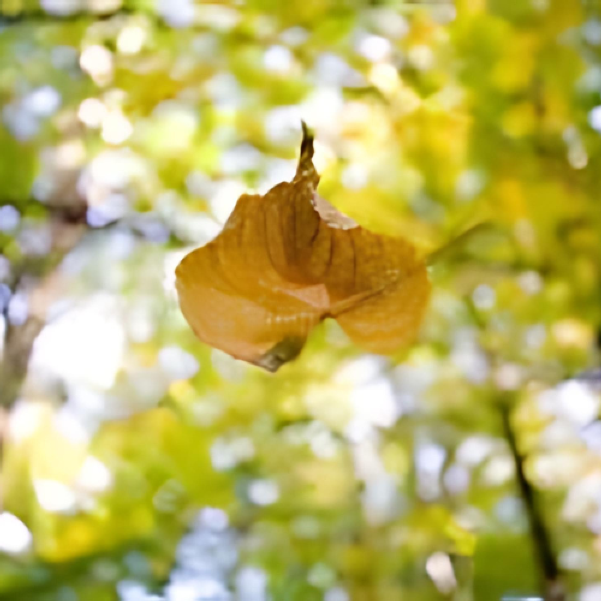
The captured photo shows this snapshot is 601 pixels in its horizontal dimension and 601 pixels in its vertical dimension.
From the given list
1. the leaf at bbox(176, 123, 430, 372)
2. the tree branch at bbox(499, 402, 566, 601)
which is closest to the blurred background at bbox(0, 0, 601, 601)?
the tree branch at bbox(499, 402, 566, 601)

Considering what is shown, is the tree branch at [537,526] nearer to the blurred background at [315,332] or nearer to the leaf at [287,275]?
the blurred background at [315,332]

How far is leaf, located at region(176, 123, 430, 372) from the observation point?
46 cm

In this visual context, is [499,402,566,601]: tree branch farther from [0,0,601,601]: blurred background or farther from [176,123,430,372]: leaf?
[176,123,430,372]: leaf

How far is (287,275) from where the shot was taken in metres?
0.47

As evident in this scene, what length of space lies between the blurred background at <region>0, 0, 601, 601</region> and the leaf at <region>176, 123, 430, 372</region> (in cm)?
40

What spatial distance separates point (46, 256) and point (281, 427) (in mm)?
477

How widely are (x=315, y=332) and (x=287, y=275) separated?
449 millimetres

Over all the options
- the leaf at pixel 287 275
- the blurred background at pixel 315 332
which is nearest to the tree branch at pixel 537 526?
the blurred background at pixel 315 332

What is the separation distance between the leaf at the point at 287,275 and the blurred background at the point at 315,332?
40 cm

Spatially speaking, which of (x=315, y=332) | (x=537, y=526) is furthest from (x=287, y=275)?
(x=537, y=526)

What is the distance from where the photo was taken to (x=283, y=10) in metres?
0.98

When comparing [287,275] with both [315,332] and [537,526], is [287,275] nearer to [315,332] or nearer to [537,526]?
[315,332]

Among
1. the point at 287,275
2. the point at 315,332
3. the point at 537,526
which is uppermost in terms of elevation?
the point at 287,275

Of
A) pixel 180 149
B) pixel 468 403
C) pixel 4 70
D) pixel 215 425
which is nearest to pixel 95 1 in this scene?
pixel 4 70
